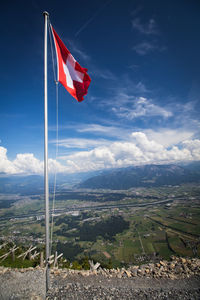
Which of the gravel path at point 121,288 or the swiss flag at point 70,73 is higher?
the swiss flag at point 70,73

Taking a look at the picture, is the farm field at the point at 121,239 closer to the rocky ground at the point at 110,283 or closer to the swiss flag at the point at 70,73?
the rocky ground at the point at 110,283

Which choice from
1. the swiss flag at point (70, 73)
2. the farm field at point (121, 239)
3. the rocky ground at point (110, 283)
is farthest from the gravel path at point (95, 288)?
the farm field at point (121, 239)

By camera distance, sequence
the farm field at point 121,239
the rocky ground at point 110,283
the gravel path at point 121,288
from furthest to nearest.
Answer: the farm field at point 121,239 → the rocky ground at point 110,283 → the gravel path at point 121,288

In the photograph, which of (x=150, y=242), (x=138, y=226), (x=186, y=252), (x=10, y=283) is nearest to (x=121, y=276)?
(x=10, y=283)

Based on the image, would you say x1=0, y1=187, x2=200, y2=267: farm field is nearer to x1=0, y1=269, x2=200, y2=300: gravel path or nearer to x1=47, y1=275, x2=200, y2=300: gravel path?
x1=0, y1=269, x2=200, y2=300: gravel path

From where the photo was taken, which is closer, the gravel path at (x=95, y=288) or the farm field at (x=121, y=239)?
the gravel path at (x=95, y=288)

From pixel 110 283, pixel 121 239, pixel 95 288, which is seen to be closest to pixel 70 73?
pixel 95 288
